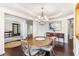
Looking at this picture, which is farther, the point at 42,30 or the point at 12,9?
the point at 42,30

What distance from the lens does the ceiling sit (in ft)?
5.01

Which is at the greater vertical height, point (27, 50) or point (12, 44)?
point (12, 44)

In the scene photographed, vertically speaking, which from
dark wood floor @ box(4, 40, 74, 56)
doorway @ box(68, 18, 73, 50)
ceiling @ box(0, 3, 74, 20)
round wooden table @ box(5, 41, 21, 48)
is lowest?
dark wood floor @ box(4, 40, 74, 56)

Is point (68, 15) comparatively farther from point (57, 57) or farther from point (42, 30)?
point (57, 57)

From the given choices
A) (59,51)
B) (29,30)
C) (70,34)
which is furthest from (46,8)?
(59,51)

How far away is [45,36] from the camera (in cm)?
167

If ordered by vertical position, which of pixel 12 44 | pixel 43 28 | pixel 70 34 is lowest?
pixel 12 44

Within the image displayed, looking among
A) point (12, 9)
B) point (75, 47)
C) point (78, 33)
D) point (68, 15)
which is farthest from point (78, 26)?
point (12, 9)

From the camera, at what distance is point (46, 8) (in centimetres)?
156

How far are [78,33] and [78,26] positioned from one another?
124 millimetres

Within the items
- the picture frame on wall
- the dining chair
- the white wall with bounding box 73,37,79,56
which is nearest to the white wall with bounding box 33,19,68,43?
the picture frame on wall

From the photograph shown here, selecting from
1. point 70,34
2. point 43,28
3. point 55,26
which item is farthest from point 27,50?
point 70,34

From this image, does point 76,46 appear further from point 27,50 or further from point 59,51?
point 27,50

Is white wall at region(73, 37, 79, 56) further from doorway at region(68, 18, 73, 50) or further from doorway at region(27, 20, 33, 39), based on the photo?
doorway at region(27, 20, 33, 39)
